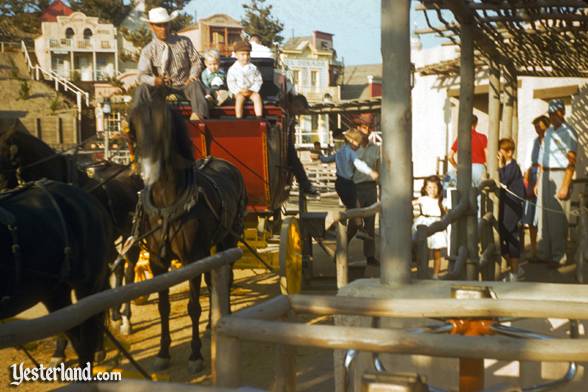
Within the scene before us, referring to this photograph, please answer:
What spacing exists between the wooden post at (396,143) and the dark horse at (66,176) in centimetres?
362

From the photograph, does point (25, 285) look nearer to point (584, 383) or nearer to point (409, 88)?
point (409, 88)

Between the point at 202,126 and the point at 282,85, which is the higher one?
the point at 282,85

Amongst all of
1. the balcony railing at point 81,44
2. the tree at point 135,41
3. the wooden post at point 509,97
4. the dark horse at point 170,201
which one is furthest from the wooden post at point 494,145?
the balcony railing at point 81,44

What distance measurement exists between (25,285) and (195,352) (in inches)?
85.5

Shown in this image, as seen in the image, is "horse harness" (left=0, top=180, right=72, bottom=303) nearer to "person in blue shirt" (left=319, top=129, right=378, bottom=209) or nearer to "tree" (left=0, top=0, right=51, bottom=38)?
"person in blue shirt" (left=319, top=129, right=378, bottom=209)

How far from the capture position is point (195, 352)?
649cm

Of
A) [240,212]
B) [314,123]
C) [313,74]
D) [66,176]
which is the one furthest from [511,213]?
[313,74]

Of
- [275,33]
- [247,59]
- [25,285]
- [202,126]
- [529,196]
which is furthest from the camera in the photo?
[275,33]

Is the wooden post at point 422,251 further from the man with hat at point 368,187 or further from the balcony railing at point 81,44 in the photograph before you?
the balcony railing at point 81,44

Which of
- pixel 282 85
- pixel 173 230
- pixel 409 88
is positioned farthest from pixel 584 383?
pixel 282 85

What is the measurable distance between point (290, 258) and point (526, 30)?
340cm

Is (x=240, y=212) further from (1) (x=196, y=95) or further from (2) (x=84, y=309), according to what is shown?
(2) (x=84, y=309)

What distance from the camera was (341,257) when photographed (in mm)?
5152

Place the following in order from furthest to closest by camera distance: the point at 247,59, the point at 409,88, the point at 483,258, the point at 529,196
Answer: the point at 529,196, the point at 247,59, the point at 483,258, the point at 409,88
